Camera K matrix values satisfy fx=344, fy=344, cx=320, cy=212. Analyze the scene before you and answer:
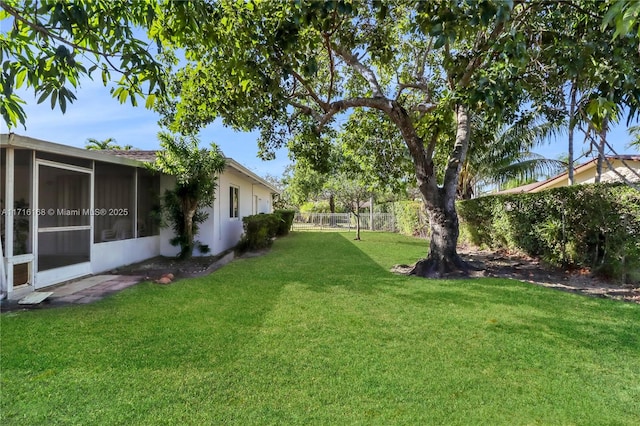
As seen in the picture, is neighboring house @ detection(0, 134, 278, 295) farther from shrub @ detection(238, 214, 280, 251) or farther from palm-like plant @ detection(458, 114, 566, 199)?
palm-like plant @ detection(458, 114, 566, 199)

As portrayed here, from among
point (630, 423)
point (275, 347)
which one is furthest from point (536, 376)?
point (275, 347)

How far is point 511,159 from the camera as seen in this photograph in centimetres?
1592

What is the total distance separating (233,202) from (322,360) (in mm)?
11408

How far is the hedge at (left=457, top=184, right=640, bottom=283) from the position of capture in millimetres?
6676

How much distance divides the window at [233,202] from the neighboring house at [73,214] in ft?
7.73

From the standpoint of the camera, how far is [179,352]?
12.5ft

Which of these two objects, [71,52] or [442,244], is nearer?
[71,52]

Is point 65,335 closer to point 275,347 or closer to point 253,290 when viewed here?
point 275,347

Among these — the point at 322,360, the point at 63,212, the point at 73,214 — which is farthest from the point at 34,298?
the point at 322,360

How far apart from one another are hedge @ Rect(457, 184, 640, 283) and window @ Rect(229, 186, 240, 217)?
31.6 ft

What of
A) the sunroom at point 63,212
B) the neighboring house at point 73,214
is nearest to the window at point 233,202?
the neighboring house at point 73,214

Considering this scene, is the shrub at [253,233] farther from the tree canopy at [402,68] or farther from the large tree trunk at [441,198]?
the large tree trunk at [441,198]

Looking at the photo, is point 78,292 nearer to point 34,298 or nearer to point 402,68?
point 34,298

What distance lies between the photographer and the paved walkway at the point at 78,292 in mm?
5461
